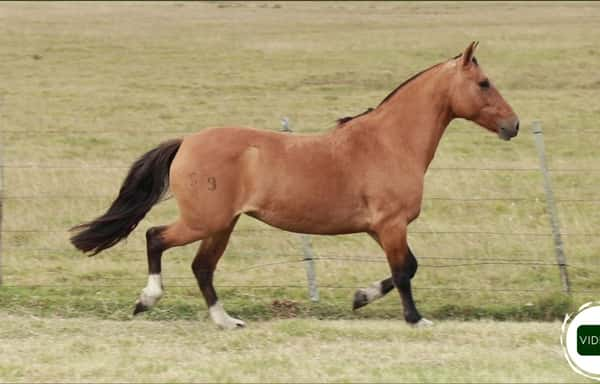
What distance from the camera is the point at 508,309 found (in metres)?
9.77

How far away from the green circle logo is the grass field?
15cm

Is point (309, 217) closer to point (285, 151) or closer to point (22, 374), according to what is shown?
point (285, 151)

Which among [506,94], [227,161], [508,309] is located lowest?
[506,94]

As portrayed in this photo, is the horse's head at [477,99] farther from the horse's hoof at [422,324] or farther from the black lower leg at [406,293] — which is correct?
the horse's hoof at [422,324]

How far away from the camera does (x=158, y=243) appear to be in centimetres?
866

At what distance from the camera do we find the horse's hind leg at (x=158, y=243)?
8594 mm

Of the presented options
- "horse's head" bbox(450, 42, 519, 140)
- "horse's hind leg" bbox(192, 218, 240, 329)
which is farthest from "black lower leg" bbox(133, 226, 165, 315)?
"horse's head" bbox(450, 42, 519, 140)

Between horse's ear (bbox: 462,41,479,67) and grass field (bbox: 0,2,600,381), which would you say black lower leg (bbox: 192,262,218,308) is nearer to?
grass field (bbox: 0,2,600,381)

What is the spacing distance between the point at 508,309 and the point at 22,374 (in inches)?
174

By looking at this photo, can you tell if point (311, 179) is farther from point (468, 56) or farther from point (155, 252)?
Answer: point (468, 56)

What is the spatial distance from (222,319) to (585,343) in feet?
9.54

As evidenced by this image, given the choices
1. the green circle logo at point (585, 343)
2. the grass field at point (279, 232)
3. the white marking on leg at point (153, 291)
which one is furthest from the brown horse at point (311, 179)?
the green circle logo at point (585, 343)

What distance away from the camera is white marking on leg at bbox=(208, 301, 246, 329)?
8672 millimetres

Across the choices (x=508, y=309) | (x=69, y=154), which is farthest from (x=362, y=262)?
(x=69, y=154)
